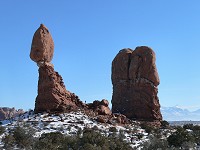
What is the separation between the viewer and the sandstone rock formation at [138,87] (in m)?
49.9

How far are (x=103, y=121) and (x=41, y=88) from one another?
803cm

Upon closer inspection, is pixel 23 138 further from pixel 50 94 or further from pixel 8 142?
pixel 50 94

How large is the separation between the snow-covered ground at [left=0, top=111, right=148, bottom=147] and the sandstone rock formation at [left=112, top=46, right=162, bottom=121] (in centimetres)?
961

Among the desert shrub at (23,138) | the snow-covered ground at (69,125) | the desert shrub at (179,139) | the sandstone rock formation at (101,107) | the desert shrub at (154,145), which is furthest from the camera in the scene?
the sandstone rock formation at (101,107)

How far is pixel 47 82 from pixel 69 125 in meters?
7.11

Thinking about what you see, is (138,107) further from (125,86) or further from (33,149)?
(33,149)

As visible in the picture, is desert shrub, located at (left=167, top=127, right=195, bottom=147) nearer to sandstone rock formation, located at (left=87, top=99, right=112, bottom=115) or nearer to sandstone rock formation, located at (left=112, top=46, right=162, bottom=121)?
sandstone rock formation, located at (left=87, top=99, right=112, bottom=115)

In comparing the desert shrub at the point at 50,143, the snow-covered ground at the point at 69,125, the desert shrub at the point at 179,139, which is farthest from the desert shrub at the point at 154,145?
the desert shrub at the point at 50,143

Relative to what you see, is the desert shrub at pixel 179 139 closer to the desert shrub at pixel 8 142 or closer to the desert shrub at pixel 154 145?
the desert shrub at pixel 154 145

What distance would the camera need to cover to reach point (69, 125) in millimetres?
35250

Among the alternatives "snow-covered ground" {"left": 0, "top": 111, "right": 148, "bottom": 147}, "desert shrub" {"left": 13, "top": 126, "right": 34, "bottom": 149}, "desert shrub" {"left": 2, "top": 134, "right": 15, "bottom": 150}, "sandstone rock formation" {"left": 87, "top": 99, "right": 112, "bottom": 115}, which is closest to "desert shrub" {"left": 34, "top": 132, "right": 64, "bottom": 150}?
"desert shrub" {"left": 13, "top": 126, "right": 34, "bottom": 149}

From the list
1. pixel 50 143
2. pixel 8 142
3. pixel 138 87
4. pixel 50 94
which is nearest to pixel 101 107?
pixel 138 87

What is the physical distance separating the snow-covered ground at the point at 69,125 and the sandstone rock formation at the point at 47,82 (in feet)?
4.58

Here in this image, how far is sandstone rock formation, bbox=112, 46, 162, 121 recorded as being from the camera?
4994 centimetres
